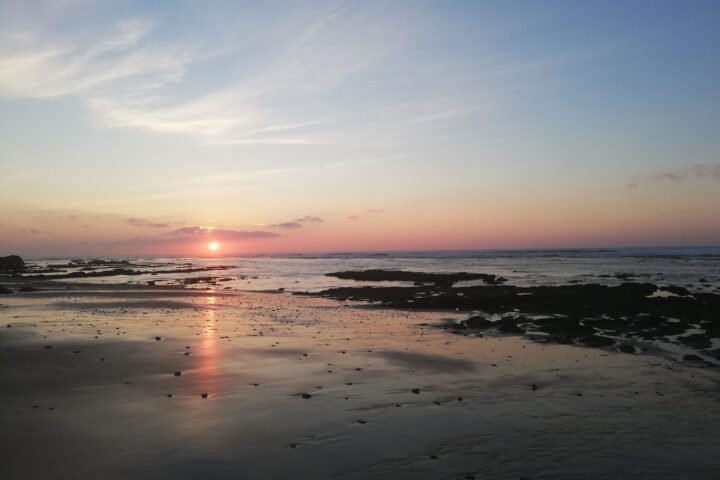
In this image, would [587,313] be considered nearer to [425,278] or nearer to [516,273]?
Answer: [425,278]

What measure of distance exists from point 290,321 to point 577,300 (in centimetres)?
1933

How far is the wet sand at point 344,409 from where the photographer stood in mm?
7805

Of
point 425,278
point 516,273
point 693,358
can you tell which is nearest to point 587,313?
point 693,358

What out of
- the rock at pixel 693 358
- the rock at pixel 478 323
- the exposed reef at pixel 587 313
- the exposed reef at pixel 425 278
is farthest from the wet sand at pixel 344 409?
the exposed reef at pixel 425 278

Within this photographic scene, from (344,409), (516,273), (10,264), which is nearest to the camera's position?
(344,409)

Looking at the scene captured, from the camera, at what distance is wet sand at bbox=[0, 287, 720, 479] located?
780 centimetres

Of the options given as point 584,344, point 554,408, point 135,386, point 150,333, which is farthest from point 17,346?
point 584,344

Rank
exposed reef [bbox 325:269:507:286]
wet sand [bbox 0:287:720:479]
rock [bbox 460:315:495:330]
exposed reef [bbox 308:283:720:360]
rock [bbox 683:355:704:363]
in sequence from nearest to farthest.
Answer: wet sand [bbox 0:287:720:479], rock [bbox 683:355:704:363], exposed reef [bbox 308:283:720:360], rock [bbox 460:315:495:330], exposed reef [bbox 325:269:507:286]

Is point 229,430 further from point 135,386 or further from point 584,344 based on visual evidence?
point 584,344

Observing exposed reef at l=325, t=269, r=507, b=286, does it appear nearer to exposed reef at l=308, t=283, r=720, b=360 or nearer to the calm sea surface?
the calm sea surface

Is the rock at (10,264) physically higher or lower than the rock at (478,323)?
higher

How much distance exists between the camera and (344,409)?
418 inches

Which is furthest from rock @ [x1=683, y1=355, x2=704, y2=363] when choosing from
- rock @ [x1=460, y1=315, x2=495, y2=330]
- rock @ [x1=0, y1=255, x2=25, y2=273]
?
rock @ [x1=0, y1=255, x2=25, y2=273]

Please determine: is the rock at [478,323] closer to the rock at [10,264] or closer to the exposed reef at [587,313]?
the exposed reef at [587,313]
